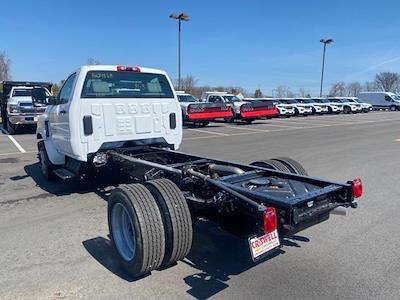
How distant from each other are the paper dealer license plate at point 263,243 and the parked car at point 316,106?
35.0 metres

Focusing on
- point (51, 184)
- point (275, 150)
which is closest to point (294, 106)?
point (275, 150)

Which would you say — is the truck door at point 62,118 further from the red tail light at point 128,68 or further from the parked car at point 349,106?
the parked car at point 349,106

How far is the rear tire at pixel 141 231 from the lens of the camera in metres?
3.48

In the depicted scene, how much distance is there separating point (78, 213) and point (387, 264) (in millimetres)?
4150

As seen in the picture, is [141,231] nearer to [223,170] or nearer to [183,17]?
[223,170]

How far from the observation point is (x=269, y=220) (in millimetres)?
3107

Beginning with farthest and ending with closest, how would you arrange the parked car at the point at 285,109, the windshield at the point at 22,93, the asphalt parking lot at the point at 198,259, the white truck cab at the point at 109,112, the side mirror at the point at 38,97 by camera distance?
the parked car at the point at 285,109
the windshield at the point at 22,93
the side mirror at the point at 38,97
the white truck cab at the point at 109,112
the asphalt parking lot at the point at 198,259

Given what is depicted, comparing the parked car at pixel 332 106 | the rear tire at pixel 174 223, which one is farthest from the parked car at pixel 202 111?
the parked car at pixel 332 106

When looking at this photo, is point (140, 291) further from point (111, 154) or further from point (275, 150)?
point (275, 150)

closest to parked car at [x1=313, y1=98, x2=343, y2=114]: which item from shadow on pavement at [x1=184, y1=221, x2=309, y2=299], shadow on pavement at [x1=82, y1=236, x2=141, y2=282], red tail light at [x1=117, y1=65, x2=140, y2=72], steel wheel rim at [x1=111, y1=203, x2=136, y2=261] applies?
red tail light at [x1=117, y1=65, x2=140, y2=72]

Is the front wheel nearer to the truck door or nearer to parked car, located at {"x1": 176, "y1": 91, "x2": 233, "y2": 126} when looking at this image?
parked car, located at {"x1": 176, "y1": 91, "x2": 233, "y2": 126}

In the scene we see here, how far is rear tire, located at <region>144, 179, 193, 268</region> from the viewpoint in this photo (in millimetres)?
3559

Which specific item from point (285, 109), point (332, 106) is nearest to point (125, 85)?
point (285, 109)

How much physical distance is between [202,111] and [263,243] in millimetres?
18883
